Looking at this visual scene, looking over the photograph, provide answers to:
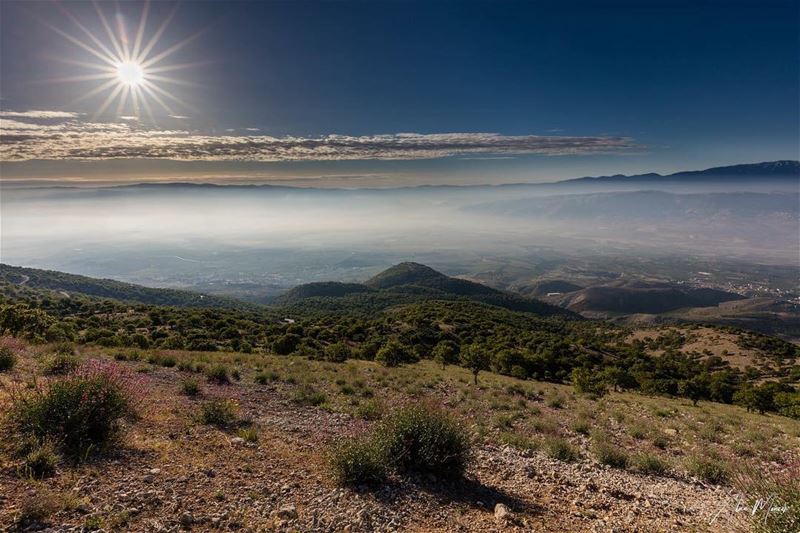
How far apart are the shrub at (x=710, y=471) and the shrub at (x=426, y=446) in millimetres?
5406

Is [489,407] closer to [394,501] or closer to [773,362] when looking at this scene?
[394,501]

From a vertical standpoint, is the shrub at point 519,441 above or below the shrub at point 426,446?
below

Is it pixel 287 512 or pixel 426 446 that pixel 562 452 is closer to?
pixel 426 446

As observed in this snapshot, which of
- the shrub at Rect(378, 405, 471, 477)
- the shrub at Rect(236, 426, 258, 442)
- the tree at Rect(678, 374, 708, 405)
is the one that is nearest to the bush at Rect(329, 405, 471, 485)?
the shrub at Rect(378, 405, 471, 477)

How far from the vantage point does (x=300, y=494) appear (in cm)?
577

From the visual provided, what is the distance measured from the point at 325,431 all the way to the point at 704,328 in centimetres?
6598

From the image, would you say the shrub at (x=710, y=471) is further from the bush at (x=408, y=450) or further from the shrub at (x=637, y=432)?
the bush at (x=408, y=450)

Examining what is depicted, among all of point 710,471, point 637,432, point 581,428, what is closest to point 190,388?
point 581,428

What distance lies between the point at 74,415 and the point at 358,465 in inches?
187

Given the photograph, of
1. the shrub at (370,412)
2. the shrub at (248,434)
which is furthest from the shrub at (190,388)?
the shrub at (370,412)

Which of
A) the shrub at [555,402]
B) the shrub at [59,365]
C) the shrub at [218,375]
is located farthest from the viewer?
the shrub at [555,402]

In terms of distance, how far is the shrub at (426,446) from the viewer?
21.9 feet

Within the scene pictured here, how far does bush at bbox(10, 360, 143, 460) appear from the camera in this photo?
5.82 meters

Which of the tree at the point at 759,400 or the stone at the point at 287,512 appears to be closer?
the stone at the point at 287,512
